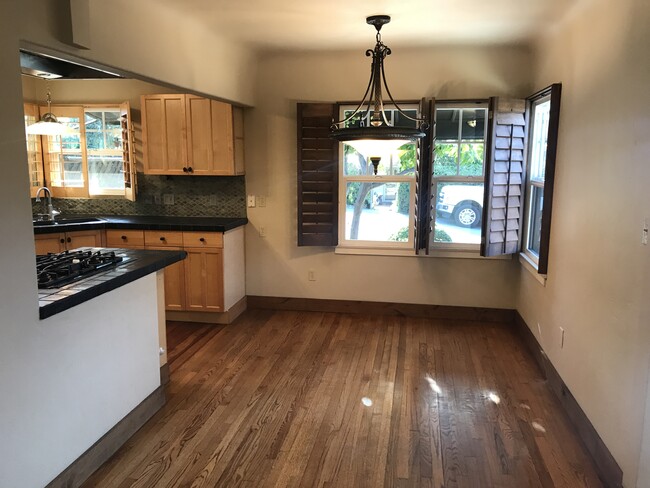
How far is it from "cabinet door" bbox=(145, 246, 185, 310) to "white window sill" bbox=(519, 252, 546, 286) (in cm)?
306

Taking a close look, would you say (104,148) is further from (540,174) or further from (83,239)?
(540,174)

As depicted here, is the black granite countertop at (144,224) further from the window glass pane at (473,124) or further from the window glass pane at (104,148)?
the window glass pane at (473,124)

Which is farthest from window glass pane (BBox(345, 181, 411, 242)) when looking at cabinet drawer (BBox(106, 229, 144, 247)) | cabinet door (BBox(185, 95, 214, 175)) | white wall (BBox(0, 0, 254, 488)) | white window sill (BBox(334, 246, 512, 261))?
white wall (BBox(0, 0, 254, 488))

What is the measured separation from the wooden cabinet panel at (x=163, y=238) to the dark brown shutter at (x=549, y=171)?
3.07m

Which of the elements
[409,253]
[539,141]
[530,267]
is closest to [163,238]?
[409,253]

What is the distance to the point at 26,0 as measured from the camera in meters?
1.98

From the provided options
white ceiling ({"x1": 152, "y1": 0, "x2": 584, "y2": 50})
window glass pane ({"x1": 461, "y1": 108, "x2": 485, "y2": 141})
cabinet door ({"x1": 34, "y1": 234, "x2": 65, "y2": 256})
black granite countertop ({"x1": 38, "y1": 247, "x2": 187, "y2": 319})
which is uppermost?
white ceiling ({"x1": 152, "y1": 0, "x2": 584, "y2": 50})

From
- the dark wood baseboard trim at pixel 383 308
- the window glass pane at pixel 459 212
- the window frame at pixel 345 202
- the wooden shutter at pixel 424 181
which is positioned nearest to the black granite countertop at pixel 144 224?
the dark wood baseboard trim at pixel 383 308

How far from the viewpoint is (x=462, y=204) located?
4812 millimetres

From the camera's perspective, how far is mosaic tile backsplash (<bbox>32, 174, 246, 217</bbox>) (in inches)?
203

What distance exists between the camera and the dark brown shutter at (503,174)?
4.11 m

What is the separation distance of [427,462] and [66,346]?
186 cm

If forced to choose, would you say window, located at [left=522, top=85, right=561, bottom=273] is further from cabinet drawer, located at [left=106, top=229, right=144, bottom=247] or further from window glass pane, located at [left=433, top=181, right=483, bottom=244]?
cabinet drawer, located at [left=106, top=229, right=144, bottom=247]

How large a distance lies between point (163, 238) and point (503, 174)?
→ 3064 mm
